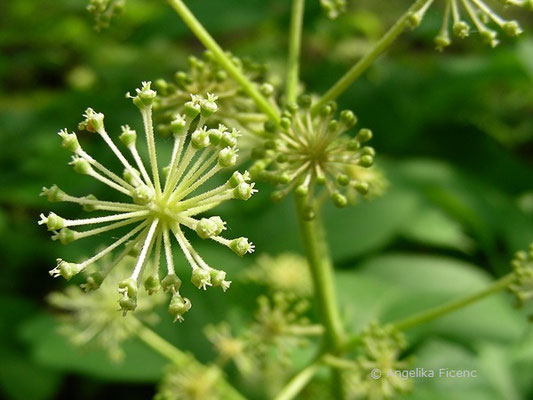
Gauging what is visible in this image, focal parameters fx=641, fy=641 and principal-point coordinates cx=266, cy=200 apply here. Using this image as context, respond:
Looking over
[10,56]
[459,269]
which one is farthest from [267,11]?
[10,56]

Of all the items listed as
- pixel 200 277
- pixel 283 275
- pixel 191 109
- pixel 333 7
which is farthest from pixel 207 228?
pixel 283 275

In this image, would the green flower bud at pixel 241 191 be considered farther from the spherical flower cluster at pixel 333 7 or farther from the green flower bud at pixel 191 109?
the spherical flower cluster at pixel 333 7

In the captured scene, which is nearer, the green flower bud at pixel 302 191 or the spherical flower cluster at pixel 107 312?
the green flower bud at pixel 302 191

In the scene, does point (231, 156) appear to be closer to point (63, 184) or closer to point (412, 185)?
point (412, 185)

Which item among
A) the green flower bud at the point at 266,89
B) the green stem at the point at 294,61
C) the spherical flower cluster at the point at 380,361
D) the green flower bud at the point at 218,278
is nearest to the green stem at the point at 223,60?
the green flower bud at the point at 266,89

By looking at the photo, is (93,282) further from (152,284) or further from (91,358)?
(91,358)

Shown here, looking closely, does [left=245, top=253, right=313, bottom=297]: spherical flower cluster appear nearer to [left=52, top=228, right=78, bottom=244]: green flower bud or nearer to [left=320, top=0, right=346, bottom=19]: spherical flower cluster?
[left=320, top=0, right=346, bottom=19]: spherical flower cluster

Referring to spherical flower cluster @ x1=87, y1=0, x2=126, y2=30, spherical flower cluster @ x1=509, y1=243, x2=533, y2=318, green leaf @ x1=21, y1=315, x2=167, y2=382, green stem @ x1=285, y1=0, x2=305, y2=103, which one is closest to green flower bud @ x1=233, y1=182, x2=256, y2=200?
green stem @ x1=285, y1=0, x2=305, y2=103
